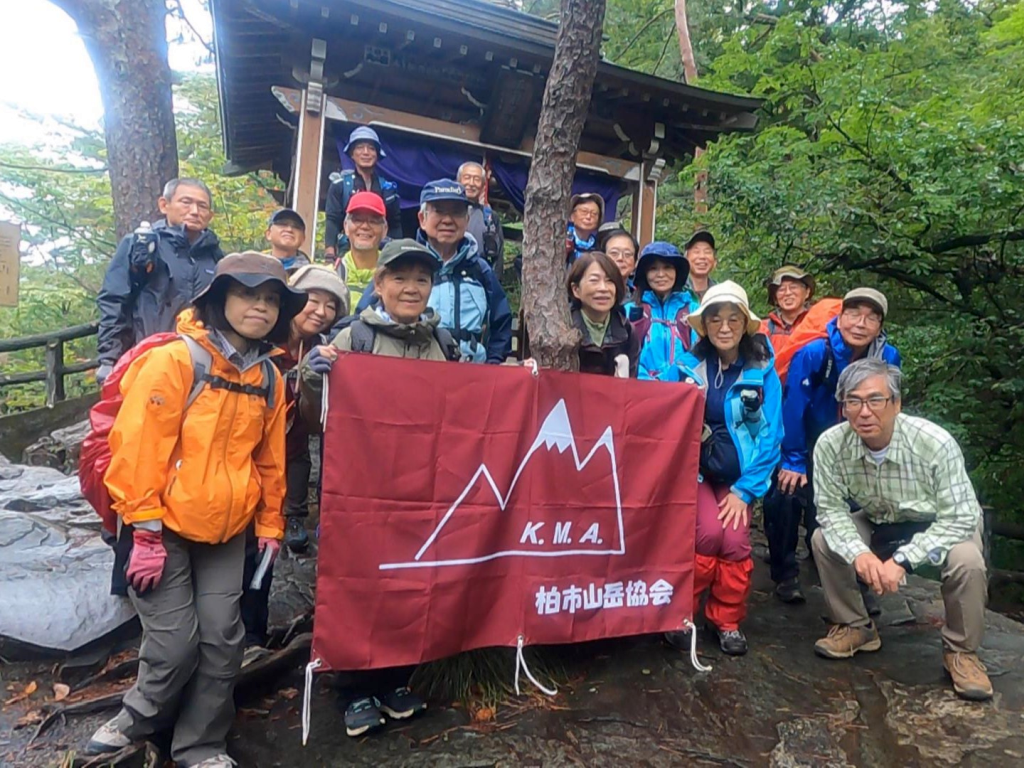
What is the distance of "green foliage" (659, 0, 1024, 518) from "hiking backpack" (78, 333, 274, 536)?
238 inches

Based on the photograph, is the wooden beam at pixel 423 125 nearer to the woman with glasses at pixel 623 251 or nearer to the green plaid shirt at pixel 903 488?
the woman with glasses at pixel 623 251

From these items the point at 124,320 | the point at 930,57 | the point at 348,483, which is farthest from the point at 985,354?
the point at 124,320

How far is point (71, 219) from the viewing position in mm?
12320

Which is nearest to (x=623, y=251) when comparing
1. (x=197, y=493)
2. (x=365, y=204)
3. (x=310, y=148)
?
(x=365, y=204)

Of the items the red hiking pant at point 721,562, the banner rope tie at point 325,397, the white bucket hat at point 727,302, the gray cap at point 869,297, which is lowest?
the red hiking pant at point 721,562

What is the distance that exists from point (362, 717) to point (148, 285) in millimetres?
3017

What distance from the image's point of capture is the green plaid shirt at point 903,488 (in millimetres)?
3230

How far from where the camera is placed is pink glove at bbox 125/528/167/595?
7.57 feet

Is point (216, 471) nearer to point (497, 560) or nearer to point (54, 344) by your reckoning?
point (497, 560)

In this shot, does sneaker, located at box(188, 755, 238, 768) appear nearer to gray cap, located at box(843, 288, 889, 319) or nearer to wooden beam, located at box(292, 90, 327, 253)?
gray cap, located at box(843, 288, 889, 319)

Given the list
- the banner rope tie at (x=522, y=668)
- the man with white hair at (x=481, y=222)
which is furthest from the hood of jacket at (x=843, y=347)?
the banner rope tie at (x=522, y=668)

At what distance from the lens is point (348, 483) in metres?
2.71

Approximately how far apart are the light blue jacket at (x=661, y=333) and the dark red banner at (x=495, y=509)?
1.52 ft

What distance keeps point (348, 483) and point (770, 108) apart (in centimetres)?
1210
